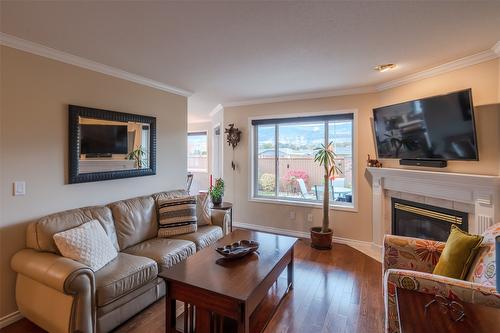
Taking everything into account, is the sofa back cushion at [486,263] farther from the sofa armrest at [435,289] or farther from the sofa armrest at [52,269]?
the sofa armrest at [52,269]

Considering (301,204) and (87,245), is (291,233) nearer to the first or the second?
(301,204)

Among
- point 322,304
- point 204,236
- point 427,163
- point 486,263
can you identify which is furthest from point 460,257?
point 204,236

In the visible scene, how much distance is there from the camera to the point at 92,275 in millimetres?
1838

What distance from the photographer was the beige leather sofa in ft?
5.85

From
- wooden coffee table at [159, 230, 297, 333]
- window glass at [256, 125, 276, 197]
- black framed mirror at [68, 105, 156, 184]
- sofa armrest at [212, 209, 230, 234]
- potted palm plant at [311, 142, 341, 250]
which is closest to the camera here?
wooden coffee table at [159, 230, 297, 333]

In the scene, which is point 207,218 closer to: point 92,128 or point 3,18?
point 92,128

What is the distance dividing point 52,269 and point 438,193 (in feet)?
12.5

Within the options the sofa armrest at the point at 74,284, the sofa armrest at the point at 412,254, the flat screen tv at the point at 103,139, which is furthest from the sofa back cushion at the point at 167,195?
the sofa armrest at the point at 412,254

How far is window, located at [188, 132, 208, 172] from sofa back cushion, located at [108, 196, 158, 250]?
387 centimetres

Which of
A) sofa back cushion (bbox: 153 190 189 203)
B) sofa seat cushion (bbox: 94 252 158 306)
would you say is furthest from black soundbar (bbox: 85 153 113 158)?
sofa seat cushion (bbox: 94 252 158 306)

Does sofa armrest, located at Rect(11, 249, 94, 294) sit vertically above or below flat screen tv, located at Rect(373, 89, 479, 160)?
below

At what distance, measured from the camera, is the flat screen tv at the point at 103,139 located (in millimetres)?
2699

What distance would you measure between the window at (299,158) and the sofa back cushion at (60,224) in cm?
276

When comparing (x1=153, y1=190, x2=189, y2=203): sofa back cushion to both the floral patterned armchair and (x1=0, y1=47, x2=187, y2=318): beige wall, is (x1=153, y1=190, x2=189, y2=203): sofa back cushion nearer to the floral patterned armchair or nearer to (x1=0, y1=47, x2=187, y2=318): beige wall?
A: (x1=0, y1=47, x2=187, y2=318): beige wall
